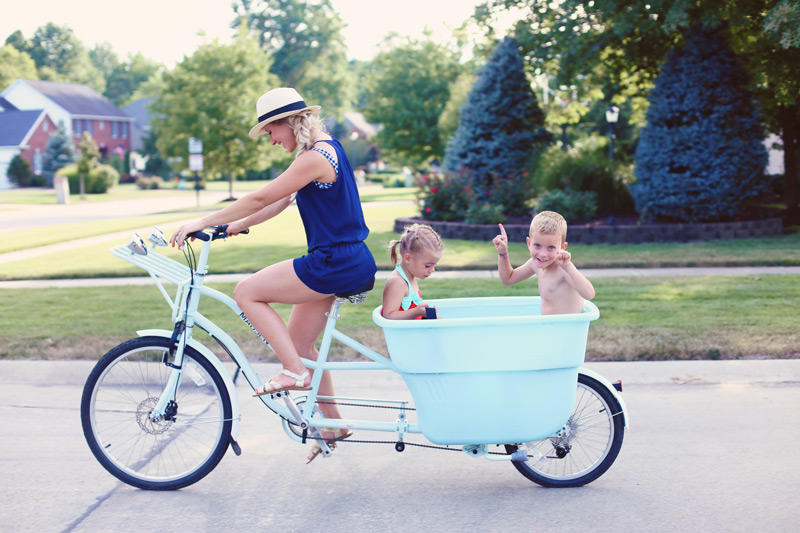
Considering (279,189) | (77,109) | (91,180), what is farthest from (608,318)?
(77,109)

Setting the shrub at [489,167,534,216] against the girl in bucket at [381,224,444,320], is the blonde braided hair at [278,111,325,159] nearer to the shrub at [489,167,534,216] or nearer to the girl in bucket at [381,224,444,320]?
the girl in bucket at [381,224,444,320]

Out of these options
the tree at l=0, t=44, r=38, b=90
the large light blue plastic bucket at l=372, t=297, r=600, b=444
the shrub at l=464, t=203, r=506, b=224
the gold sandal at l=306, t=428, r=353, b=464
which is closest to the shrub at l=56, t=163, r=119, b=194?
the shrub at l=464, t=203, r=506, b=224

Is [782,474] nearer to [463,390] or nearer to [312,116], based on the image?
[463,390]

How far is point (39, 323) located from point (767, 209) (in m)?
13.3

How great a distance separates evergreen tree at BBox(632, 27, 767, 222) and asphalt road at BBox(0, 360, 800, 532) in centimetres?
947

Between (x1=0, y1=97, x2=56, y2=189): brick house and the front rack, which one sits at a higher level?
(x1=0, y1=97, x2=56, y2=189): brick house

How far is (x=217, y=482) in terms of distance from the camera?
399cm

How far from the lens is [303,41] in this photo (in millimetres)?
73188

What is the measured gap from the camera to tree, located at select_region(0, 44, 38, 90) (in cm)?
7731

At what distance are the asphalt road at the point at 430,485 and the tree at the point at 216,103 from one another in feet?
106

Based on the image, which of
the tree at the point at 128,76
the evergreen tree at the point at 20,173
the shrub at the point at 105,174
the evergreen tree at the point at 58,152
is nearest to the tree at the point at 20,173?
the evergreen tree at the point at 20,173

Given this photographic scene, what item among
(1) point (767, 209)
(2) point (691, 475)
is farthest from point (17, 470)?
(1) point (767, 209)

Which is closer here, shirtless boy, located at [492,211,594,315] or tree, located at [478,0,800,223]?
shirtless boy, located at [492,211,594,315]

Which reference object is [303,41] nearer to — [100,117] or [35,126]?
[100,117]
